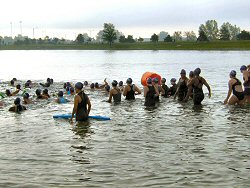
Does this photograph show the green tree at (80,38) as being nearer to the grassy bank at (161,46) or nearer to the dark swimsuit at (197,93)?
the grassy bank at (161,46)

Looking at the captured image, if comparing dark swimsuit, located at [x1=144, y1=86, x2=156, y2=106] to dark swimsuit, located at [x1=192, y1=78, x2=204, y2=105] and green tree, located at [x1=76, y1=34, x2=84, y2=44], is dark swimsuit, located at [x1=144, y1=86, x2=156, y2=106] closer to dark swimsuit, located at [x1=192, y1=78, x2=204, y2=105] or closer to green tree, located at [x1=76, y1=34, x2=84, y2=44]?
dark swimsuit, located at [x1=192, y1=78, x2=204, y2=105]

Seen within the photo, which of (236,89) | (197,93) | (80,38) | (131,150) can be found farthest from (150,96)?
(80,38)

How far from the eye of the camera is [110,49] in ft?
505

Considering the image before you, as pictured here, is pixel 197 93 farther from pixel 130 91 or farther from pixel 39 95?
pixel 39 95

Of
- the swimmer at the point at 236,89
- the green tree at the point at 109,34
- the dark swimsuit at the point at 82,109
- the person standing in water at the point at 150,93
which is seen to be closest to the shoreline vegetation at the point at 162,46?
the green tree at the point at 109,34

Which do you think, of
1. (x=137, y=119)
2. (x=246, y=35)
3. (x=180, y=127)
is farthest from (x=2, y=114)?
(x=246, y=35)

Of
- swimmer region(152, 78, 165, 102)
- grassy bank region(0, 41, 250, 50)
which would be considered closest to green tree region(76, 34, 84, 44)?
grassy bank region(0, 41, 250, 50)

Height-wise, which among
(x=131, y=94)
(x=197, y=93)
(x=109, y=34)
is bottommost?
(x=131, y=94)

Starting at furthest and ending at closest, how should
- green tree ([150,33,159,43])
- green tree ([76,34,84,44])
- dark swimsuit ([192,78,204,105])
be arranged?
green tree ([76,34,84,44]) < green tree ([150,33,159,43]) < dark swimsuit ([192,78,204,105])

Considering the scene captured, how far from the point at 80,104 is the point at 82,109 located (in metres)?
0.36

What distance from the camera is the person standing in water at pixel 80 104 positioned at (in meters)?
14.3

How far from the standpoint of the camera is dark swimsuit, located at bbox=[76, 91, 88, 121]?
575 inches

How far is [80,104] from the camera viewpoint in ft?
48.0

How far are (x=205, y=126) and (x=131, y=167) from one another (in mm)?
5665
